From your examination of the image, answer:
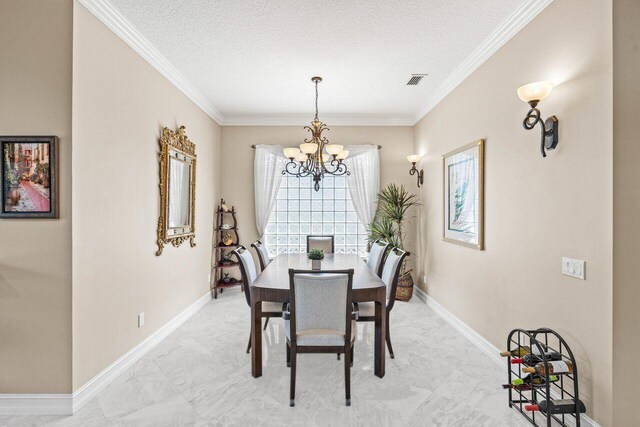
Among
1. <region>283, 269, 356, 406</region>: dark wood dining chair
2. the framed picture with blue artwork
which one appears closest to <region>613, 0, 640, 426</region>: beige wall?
the framed picture with blue artwork

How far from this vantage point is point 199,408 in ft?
7.41

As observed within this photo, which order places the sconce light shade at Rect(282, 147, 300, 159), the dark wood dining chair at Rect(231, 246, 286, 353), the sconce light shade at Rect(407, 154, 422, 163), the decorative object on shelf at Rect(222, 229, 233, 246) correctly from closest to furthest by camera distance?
the dark wood dining chair at Rect(231, 246, 286, 353), the sconce light shade at Rect(282, 147, 300, 159), the sconce light shade at Rect(407, 154, 422, 163), the decorative object on shelf at Rect(222, 229, 233, 246)

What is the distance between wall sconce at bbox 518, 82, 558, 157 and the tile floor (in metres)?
1.82

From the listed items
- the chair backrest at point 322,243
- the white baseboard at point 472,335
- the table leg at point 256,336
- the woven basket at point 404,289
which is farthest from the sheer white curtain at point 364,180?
the table leg at point 256,336

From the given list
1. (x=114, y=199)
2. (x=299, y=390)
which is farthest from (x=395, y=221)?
(x=114, y=199)

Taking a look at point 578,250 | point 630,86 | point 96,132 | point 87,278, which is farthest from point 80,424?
point 630,86

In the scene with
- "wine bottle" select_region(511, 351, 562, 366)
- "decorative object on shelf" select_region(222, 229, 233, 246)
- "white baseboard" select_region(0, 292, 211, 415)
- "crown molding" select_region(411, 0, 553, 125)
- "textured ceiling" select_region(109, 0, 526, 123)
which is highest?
"textured ceiling" select_region(109, 0, 526, 123)

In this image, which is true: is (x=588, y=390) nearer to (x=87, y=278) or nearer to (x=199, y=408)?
(x=199, y=408)

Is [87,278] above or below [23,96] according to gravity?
below

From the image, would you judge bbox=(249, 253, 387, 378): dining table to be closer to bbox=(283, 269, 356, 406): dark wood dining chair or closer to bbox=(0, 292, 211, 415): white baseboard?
bbox=(283, 269, 356, 406): dark wood dining chair

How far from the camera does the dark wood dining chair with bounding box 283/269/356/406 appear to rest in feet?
7.47

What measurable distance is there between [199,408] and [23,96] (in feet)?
7.88

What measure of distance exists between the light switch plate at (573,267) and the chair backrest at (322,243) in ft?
9.60

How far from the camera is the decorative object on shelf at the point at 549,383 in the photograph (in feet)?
6.20
